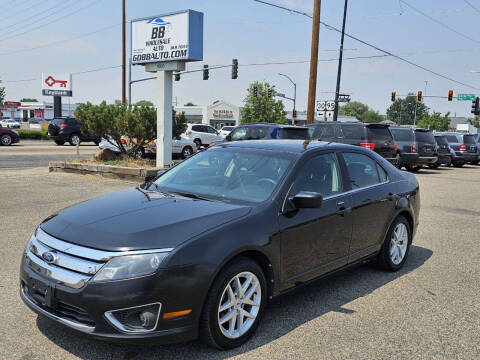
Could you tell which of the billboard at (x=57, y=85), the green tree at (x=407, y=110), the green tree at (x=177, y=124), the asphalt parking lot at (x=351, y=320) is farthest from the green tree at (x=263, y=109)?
the green tree at (x=407, y=110)

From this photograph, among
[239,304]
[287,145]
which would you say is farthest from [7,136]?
[239,304]

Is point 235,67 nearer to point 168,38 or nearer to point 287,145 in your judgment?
point 168,38

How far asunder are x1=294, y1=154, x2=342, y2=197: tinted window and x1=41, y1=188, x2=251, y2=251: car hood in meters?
0.76

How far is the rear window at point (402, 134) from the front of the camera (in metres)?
19.2

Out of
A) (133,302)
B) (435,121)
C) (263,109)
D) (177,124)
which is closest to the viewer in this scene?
(133,302)

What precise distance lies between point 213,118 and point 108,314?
273 feet

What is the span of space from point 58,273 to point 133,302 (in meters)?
0.59

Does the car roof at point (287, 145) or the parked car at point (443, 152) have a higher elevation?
the car roof at point (287, 145)

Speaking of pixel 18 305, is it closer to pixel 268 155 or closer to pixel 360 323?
pixel 268 155

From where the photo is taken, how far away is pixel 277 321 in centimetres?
395

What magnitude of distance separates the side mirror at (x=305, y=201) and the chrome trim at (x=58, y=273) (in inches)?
68.6

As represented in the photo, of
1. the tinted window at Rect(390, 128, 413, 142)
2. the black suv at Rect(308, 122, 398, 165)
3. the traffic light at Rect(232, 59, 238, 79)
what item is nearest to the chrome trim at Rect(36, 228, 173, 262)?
the black suv at Rect(308, 122, 398, 165)

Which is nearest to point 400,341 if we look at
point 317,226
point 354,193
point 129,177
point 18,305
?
point 317,226

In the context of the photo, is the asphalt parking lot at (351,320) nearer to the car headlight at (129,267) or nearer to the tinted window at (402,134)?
the car headlight at (129,267)
